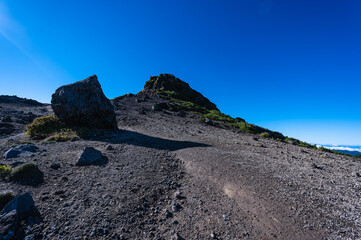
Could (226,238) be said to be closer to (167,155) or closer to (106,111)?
(167,155)

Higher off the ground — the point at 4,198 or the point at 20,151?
the point at 20,151

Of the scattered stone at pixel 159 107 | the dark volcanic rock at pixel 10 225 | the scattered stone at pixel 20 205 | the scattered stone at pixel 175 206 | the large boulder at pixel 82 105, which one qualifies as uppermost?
the scattered stone at pixel 159 107

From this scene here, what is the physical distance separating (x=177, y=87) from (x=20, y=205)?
2491 inches

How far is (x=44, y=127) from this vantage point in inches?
487

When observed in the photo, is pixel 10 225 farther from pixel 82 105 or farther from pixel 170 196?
pixel 82 105

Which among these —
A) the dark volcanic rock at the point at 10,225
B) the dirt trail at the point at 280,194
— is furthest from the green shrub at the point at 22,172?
the dirt trail at the point at 280,194

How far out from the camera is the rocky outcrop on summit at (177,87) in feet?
203

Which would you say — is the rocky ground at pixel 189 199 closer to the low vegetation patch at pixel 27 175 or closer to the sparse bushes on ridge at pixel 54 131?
the low vegetation patch at pixel 27 175

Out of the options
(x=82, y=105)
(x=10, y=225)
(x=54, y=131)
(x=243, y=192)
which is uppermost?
(x=82, y=105)

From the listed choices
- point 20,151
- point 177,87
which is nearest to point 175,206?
point 20,151

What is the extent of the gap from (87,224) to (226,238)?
3.28m

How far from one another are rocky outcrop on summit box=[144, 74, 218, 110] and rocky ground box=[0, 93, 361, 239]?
54.5 m

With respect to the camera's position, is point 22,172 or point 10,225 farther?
point 22,172

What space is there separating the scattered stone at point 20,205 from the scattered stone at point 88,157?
8.82ft
